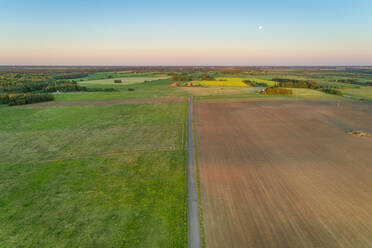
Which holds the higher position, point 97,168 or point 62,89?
point 62,89

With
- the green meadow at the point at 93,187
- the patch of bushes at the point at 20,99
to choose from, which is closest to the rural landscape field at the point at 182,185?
the green meadow at the point at 93,187

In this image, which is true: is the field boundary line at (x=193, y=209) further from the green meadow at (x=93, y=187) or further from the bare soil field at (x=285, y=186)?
the bare soil field at (x=285, y=186)

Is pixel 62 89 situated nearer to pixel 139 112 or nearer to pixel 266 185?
pixel 139 112

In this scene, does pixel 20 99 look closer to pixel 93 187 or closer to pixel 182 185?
pixel 93 187

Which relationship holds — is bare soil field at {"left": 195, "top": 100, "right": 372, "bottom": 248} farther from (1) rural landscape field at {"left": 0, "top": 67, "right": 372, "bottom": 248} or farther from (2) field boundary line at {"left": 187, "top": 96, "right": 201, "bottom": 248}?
(2) field boundary line at {"left": 187, "top": 96, "right": 201, "bottom": 248}

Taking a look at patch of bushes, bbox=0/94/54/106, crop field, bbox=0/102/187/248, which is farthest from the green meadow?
patch of bushes, bbox=0/94/54/106

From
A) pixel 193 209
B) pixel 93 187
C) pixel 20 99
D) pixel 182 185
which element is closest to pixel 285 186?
pixel 193 209

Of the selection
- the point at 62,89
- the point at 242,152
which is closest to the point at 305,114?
the point at 242,152
